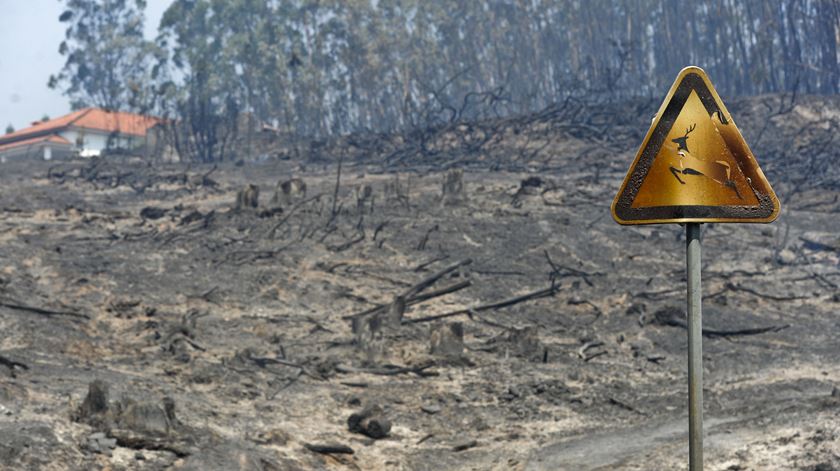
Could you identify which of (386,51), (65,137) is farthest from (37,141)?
(386,51)

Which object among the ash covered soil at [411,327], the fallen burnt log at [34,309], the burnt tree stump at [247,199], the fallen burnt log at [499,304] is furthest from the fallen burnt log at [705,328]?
the burnt tree stump at [247,199]

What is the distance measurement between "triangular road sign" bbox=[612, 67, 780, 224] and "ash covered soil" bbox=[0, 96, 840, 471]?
474 cm

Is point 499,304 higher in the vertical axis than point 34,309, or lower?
lower

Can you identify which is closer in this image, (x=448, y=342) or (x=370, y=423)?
(x=370, y=423)

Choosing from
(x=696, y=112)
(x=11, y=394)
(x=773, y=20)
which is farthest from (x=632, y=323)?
(x=773, y=20)

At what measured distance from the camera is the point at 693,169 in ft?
10.5

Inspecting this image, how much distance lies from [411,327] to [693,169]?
1074 cm

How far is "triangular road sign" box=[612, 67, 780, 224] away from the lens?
3203mm

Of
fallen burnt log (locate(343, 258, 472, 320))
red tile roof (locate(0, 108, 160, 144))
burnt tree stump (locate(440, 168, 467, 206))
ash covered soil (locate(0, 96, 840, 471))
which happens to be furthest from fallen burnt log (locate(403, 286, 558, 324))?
red tile roof (locate(0, 108, 160, 144))

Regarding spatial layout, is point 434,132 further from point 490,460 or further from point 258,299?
point 490,460

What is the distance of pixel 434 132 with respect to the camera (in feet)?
94.8

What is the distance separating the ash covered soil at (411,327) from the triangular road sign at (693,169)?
A: 4737 mm

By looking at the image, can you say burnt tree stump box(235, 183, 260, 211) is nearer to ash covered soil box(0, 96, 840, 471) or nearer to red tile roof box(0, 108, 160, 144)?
ash covered soil box(0, 96, 840, 471)

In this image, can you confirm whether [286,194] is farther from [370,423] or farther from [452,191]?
[370,423]
